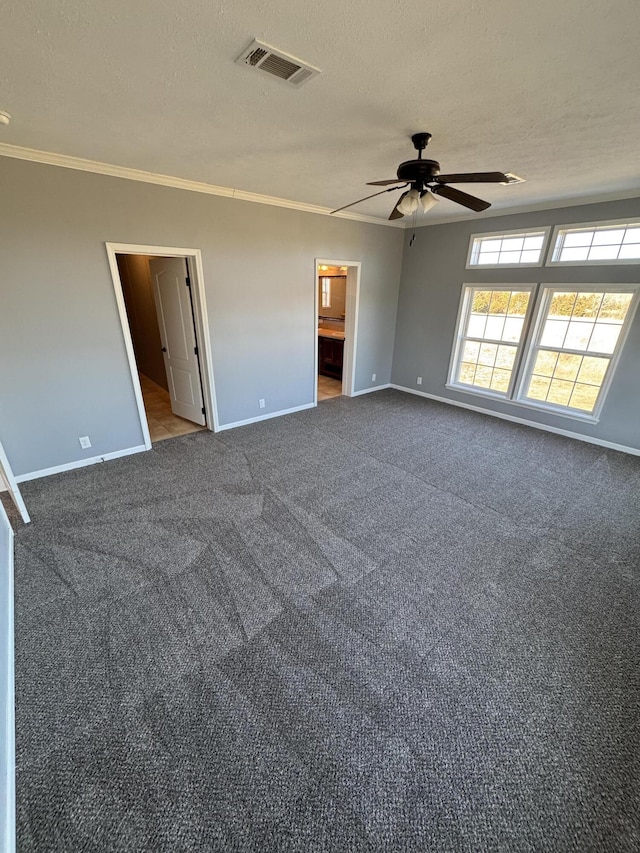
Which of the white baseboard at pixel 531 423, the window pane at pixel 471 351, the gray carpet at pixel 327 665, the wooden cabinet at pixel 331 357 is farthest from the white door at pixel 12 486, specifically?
the window pane at pixel 471 351

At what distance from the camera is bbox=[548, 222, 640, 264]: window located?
3.61m

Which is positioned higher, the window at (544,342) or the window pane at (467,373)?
the window at (544,342)

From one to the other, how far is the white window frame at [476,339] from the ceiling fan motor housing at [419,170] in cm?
288

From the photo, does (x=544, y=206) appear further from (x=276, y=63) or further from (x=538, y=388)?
(x=276, y=63)

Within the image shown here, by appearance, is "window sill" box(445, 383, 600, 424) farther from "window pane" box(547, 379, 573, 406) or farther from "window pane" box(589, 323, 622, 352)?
"window pane" box(589, 323, 622, 352)

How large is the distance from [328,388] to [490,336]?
2837mm

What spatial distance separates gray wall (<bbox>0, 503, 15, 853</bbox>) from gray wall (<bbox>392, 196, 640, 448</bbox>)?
5.57 metres

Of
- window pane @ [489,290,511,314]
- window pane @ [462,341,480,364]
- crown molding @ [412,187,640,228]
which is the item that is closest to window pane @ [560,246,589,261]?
crown molding @ [412,187,640,228]

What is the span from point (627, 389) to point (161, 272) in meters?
5.80

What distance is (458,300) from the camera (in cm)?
511

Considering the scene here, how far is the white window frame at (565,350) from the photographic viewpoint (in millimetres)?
3740

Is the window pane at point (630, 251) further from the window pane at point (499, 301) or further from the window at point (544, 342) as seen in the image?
the window pane at point (499, 301)

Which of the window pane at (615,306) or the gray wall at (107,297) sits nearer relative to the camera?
the gray wall at (107,297)

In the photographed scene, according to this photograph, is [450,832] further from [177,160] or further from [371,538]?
[177,160]
